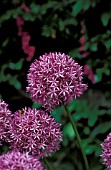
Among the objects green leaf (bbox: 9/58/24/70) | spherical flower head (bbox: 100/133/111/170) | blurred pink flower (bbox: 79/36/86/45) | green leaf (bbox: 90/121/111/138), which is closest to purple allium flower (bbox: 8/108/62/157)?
spherical flower head (bbox: 100/133/111/170)

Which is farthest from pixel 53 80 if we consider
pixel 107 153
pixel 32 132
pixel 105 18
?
pixel 105 18

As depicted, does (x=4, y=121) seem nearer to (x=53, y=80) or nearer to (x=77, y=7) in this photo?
(x=53, y=80)

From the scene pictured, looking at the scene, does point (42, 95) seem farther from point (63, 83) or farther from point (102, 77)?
point (102, 77)

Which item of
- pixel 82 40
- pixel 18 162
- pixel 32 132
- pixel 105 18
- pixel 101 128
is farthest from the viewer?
pixel 82 40

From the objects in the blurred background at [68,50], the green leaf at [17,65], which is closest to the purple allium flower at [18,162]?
the blurred background at [68,50]

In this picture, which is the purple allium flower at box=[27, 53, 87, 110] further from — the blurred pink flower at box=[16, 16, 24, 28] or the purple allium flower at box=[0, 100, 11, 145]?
the blurred pink flower at box=[16, 16, 24, 28]

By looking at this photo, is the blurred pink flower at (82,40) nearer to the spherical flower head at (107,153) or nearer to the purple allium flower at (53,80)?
the purple allium flower at (53,80)
